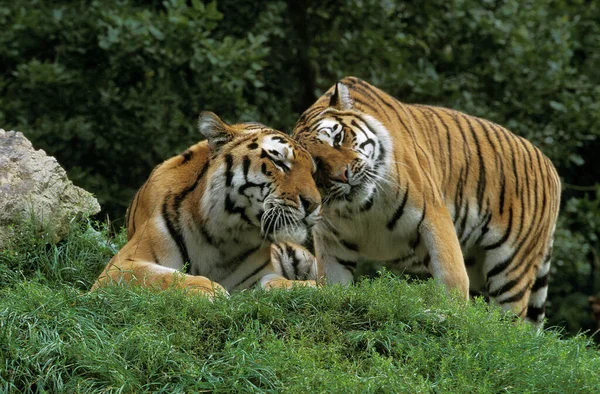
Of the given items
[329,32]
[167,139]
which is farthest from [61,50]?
[329,32]

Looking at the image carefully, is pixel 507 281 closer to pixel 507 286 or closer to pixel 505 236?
pixel 507 286

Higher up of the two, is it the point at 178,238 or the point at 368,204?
the point at 368,204

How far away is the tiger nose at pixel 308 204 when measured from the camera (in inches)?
215

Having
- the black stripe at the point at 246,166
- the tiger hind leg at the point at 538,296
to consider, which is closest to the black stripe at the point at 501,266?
the tiger hind leg at the point at 538,296

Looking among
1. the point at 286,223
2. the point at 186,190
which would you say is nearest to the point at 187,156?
the point at 186,190

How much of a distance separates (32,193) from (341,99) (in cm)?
191

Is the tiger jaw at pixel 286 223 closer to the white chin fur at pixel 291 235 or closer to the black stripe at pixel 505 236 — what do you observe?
the white chin fur at pixel 291 235

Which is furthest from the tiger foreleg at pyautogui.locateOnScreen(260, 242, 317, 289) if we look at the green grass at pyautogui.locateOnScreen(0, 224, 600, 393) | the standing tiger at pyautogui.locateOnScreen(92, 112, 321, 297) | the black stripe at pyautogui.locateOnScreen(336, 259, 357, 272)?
the green grass at pyautogui.locateOnScreen(0, 224, 600, 393)

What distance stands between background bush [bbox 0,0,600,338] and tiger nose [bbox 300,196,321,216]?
13.1 feet

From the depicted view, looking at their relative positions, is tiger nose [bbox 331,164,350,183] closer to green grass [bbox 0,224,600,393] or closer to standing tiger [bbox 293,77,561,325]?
standing tiger [bbox 293,77,561,325]

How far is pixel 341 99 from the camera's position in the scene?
245 inches

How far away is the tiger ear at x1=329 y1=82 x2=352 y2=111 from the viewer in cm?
619

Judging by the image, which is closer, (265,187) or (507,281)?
(265,187)

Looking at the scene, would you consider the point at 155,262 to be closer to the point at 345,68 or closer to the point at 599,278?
the point at 345,68
